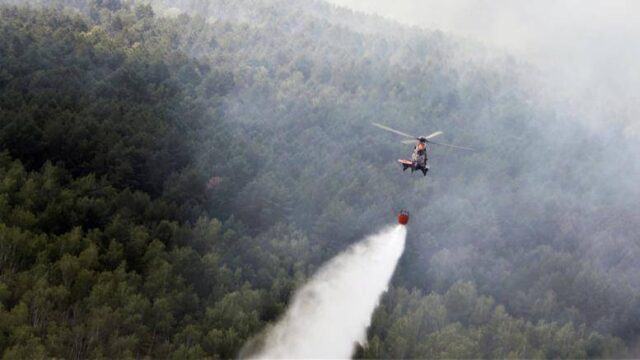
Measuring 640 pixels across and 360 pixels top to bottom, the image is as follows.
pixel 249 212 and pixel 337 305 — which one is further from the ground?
pixel 249 212

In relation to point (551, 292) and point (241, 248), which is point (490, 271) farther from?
point (241, 248)

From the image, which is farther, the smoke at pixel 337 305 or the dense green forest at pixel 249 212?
the smoke at pixel 337 305

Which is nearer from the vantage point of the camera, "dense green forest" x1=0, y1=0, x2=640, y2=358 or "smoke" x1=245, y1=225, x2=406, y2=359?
"dense green forest" x1=0, y1=0, x2=640, y2=358

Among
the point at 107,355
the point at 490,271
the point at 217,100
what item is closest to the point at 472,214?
the point at 490,271

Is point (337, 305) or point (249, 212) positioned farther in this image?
point (249, 212)
